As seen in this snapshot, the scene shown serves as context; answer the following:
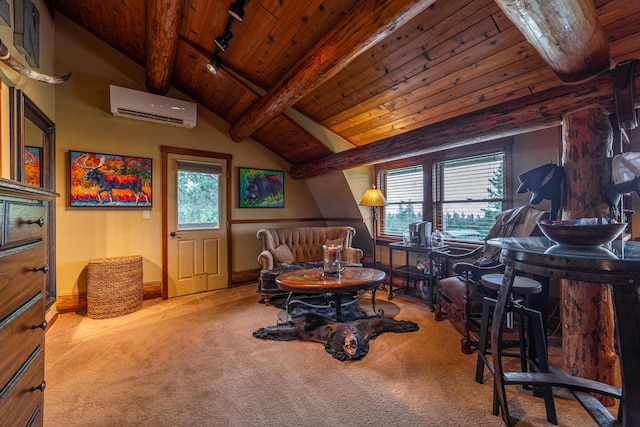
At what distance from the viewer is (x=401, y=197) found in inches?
175

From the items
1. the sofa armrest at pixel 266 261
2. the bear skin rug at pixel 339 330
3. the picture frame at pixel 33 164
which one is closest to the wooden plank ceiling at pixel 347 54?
the picture frame at pixel 33 164

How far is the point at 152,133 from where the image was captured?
3.96 m

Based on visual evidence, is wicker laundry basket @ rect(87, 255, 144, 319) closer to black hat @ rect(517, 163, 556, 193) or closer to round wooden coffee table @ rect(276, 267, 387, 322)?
round wooden coffee table @ rect(276, 267, 387, 322)

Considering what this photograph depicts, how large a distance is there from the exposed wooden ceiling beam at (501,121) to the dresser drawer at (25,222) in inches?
122

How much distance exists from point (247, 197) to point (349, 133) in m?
2.00

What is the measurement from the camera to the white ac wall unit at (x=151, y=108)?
139 inches

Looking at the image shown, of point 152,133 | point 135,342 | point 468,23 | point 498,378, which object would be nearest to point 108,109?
point 152,133

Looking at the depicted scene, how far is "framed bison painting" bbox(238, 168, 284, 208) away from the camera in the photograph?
4.70 m

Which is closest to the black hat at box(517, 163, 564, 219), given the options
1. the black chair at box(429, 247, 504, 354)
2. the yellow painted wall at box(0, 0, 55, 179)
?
the black chair at box(429, 247, 504, 354)

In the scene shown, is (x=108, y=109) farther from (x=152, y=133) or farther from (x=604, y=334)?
(x=604, y=334)

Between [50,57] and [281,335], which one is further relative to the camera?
[50,57]

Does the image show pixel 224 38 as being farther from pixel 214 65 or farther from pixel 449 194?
pixel 449 194

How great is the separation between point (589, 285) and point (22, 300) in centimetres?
289

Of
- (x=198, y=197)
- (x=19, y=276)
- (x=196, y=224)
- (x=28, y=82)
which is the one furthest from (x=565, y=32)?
(x=196, y=224)
